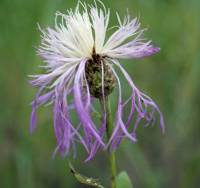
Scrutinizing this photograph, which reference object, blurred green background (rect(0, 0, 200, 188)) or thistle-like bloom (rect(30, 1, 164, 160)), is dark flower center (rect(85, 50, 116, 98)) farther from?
blurred green background (rect(0, 0, 200, 188))

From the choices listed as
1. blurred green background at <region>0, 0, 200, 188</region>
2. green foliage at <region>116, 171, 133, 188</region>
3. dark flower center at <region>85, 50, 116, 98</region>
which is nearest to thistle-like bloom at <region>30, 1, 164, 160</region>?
dark flower center at <region>85, 50, 116, 98</region>

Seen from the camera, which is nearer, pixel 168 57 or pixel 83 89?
pixel 83 89

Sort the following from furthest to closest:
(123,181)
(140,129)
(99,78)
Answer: (140,129)
(123,181)
(99,78)

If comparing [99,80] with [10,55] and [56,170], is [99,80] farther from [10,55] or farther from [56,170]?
[10,55]

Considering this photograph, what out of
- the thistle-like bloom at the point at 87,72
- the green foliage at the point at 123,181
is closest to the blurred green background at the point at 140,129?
the green foliage at the point at 123,181

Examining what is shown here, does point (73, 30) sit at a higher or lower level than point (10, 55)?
lower

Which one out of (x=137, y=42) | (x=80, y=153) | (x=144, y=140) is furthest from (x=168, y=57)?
(x=137, y=42)

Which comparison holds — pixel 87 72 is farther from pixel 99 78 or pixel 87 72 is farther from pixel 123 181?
pixel 123 181

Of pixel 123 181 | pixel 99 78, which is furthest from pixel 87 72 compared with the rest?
pixel 123 181

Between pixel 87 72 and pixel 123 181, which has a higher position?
pixel 87 72
